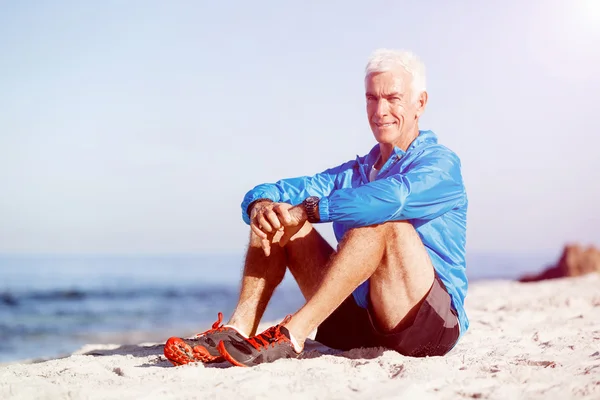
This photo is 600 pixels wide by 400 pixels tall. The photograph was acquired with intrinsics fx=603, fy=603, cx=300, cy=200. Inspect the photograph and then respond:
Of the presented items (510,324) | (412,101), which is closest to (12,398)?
(412,101)

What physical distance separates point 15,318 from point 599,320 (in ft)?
46.0

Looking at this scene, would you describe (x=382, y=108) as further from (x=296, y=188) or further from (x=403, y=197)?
(x=403, y=197)

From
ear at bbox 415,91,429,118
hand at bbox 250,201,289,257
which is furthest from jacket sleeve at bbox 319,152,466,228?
ear at bbox 415,91,429,118

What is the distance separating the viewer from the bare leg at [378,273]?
282 centimetres

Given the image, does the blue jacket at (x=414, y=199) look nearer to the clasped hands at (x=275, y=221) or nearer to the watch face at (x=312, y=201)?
the watch face at (x=312, y=201)

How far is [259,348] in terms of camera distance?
2836mm

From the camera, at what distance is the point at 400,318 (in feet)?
9.81

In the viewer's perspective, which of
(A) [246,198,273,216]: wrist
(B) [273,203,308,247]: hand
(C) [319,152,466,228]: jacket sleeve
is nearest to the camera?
(C) [319,152,466,228]: jacket sleeve

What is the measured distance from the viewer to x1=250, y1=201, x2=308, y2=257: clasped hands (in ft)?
10.1

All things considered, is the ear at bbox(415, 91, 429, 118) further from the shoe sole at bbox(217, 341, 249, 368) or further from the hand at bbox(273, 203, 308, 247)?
the shoe sole at bbox(217, 341, 249, 368)

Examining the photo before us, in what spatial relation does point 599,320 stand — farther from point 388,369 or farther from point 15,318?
point 15,318

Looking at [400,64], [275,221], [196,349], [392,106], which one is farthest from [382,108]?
[196,349]

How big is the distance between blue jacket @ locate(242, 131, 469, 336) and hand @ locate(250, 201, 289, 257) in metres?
0.26

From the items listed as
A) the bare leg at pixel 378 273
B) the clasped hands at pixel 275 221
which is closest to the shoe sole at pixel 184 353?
the bare leg at pixel 378 273
